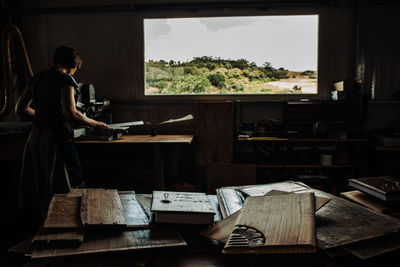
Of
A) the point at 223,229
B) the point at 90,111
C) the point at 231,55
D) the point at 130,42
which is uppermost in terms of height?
the point at 130,42

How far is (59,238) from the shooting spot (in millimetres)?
877

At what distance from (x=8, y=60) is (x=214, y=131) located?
279 cm

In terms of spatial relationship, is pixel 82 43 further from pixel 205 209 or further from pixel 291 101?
pixel 205 209

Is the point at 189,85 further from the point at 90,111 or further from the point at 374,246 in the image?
the point at 374,246

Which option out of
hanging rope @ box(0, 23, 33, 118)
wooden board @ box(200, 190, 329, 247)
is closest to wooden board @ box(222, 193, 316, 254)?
wooden board @ box(200, 190, 329, 247)

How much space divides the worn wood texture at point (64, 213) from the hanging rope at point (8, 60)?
3483 mm

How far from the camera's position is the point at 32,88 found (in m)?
2.60

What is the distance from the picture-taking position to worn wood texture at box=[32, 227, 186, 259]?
0.84m

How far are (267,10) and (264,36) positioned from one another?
1.13ft

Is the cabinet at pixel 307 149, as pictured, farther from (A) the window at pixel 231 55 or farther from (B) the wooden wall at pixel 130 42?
(B) the wooden wall at pixel 130 42

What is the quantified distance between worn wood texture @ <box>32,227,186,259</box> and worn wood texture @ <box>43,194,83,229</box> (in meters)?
0.07

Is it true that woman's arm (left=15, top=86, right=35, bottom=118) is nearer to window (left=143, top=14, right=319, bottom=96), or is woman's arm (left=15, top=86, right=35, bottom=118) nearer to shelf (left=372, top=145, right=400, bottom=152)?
window (left=143, top=14, right=319, bottom=96)

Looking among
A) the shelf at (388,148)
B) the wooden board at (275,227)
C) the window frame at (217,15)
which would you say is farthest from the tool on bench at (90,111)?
the shelf at (388,148)

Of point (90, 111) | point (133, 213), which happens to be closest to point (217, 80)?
point (90, 111)
